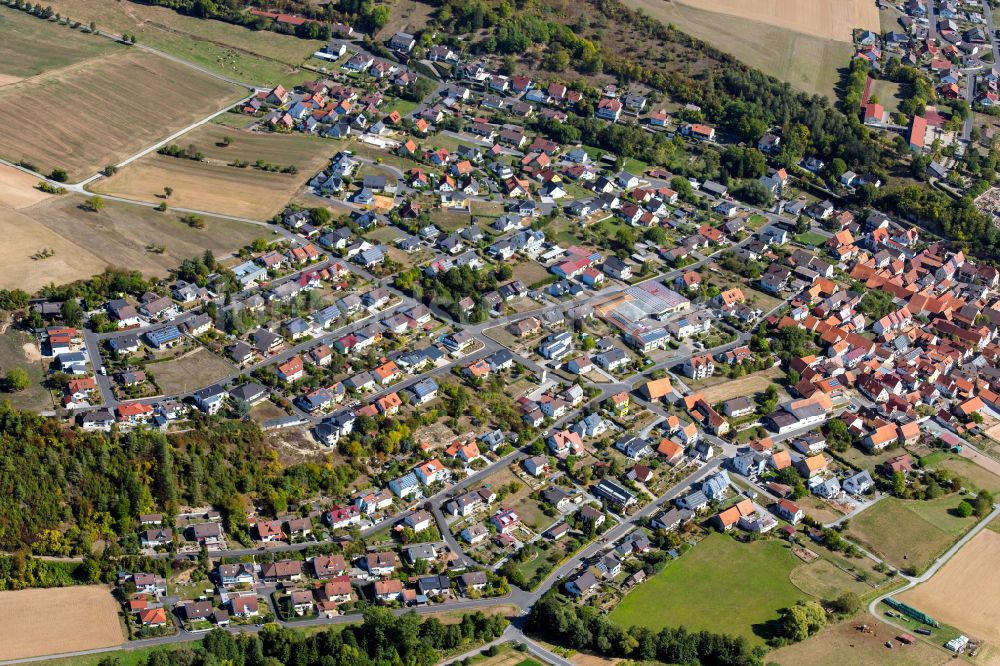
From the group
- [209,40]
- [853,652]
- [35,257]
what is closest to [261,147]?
[209,40]

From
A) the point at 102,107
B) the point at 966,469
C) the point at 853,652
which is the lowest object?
the point at 853,652

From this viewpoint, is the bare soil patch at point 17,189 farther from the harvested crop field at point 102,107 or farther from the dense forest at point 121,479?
the dense forest at point 121,479

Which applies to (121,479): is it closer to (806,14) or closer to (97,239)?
(97,239)

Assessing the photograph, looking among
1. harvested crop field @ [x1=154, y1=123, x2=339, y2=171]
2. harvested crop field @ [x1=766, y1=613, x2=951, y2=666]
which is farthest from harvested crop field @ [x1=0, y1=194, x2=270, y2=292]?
harvested crop field @ [x1=766, y1=613, x2=951, y2=666]

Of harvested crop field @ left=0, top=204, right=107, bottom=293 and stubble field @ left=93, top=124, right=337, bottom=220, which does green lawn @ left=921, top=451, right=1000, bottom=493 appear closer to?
stubble field @ left=93, top=124, right=337, bottom=220

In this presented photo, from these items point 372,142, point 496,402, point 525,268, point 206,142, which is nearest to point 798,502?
point 496,402
